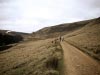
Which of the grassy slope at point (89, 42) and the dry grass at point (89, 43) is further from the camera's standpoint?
the grassy slope at point (89, 42)

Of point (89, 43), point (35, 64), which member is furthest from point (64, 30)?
point (35, 64)

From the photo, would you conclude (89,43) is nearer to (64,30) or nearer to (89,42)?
(89,42)

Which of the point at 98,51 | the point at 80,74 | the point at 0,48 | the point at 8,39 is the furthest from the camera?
the point at 8,39

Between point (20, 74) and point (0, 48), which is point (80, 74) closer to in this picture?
point (20, 74)

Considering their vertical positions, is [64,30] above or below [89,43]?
above

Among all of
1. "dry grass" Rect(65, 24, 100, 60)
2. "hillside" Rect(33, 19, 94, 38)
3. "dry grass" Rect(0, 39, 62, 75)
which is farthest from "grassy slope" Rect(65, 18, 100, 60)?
"hillside" Rect(33, 19, 94, 38)

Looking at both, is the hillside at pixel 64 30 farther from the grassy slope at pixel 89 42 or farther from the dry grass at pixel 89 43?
the dry grass at pixel 89 43

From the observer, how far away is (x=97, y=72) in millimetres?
12234

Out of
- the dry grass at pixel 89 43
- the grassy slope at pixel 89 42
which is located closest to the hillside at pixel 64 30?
the grassy slope at pixel 89 42

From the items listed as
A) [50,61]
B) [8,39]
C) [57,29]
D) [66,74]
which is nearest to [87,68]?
[66,74]

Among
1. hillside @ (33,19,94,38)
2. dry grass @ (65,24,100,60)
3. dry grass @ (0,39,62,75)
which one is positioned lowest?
dry grass @ (0,39,62,75)

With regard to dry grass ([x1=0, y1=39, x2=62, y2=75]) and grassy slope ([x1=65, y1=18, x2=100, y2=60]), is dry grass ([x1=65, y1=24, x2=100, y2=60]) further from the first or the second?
dry grass ([x1=0, y1=39, x2=62, y2=75])

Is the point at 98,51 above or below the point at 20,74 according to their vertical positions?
above

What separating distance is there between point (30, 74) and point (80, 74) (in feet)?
15.9
